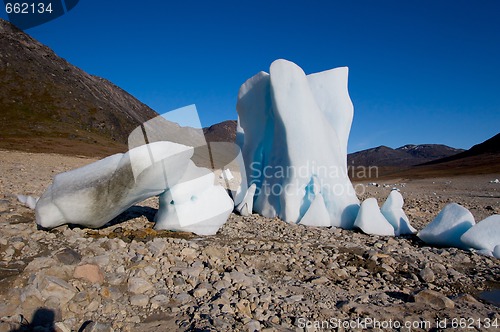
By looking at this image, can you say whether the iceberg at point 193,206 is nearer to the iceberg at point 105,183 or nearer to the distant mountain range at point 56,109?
the iceberg at point 105,183

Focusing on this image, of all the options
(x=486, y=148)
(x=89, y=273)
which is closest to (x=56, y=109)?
(x=89, y=273)

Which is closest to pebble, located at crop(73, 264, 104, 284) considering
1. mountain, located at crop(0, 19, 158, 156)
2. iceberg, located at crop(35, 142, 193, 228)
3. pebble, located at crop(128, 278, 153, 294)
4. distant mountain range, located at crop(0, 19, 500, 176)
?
pebble, located at crop(128, 278, 153, 294)

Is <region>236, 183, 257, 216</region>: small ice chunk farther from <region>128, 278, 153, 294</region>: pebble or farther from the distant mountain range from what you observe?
the distant mountain range

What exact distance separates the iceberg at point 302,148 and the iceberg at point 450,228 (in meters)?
1.89

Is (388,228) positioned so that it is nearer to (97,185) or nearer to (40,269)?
(97,185)

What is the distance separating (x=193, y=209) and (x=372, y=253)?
3362 mm

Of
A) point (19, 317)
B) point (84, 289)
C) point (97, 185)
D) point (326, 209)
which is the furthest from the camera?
point (326, 209)

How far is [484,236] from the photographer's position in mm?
7121

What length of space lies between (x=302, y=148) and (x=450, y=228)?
13.0 ft

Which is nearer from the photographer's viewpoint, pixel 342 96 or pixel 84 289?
pixel 84 289

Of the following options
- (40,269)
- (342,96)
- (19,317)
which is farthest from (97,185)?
(342,96)

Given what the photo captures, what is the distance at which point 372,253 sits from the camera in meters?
6.47

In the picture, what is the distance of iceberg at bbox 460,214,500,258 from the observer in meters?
7.09

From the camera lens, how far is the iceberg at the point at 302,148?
958cm
